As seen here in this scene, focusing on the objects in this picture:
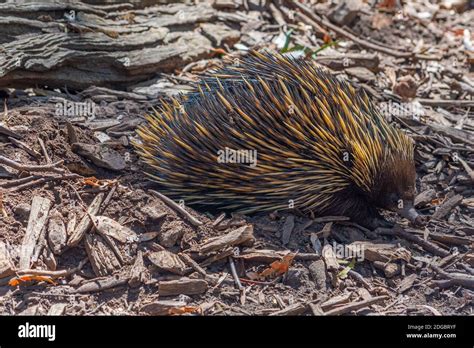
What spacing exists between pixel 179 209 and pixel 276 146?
36.3 inches

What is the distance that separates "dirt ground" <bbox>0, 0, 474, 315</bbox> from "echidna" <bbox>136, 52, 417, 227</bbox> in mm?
205

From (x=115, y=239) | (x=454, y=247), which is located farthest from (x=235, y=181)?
(x=454, y=247)

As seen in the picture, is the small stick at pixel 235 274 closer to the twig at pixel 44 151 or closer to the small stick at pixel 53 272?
the small stick at pixel 53 272

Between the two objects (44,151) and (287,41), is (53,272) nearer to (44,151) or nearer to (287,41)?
(44,151)

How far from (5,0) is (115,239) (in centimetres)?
295

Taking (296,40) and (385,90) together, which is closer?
(385,90)

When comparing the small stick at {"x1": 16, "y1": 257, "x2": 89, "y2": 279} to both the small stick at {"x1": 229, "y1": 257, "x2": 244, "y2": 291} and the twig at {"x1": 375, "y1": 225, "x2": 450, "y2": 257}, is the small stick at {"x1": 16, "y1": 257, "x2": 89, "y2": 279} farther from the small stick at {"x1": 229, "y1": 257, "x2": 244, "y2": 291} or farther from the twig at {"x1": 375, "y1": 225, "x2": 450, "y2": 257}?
the twig at {"x1": 375, "y1": 225, "x2": 450, "y2": 257}

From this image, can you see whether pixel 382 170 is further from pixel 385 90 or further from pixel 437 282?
pixel 385 90

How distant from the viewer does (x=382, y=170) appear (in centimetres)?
550

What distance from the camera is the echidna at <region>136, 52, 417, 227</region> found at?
537 centimetres

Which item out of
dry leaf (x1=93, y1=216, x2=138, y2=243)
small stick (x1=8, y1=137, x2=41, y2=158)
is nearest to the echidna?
dry leaf (x1=93, y1=216, x2=138, y2=243)

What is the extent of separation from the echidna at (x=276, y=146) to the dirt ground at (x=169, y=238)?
8.1 inches

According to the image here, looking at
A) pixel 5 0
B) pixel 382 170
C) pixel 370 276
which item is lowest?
pixel 370 276

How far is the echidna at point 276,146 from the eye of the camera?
5.37 m
